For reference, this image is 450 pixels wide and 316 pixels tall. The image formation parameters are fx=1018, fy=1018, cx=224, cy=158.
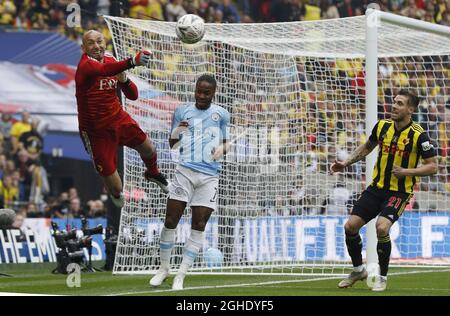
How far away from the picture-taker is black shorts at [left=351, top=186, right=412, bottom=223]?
10.9 meters

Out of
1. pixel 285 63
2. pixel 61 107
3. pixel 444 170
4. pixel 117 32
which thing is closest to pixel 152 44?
pixel 117 32

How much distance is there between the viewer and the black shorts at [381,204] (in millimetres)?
10875

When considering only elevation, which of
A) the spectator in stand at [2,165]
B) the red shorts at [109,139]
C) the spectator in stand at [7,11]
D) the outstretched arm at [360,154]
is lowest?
the outstretched arm at [360,154]

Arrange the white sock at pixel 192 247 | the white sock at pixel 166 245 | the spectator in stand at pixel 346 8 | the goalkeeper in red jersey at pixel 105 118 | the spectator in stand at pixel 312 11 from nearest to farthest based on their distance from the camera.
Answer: the white sock at pixel 192 247
the white sock at pixel 166 245
the goalkeeper in red jersey at pixel 105 118
the spectator in stand at pixel 312 11
the spectator in stand at pixel 346 8

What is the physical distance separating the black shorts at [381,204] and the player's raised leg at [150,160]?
2.72 metres

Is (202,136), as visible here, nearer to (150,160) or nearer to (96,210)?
(150,160)

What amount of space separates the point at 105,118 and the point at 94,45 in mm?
970

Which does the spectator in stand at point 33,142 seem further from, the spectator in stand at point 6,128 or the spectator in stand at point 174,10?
the spectator in stand at point 174,10

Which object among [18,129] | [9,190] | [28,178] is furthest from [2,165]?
[18,129]

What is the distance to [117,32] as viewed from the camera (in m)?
15.1

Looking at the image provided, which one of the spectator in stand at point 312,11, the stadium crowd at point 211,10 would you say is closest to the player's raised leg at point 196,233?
the stadium crowd at point 211,10

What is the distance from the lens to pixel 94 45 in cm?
1157
